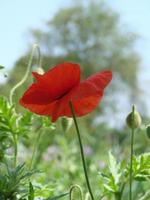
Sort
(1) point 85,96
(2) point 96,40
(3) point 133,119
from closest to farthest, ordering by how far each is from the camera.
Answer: (1) point 85,96 < (3) point 133,119 < (2) point 96,40

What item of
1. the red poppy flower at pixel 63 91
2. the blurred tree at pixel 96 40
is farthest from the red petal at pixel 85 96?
the blurred tree at pixel 96 40

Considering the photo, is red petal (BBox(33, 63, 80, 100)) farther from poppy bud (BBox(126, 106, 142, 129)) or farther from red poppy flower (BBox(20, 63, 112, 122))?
poppy bud (BBox(126, 106, 142, 129))

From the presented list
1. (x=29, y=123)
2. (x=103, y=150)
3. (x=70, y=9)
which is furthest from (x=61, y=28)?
(x=29, y=123)

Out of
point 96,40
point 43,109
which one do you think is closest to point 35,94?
point 43,109

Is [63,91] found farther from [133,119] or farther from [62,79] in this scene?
[133,119]

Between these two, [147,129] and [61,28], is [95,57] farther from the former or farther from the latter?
[147,129]

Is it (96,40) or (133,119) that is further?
(96,40)

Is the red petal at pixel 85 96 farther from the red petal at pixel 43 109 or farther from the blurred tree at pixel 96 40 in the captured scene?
the blurred tree at pixel 96 40
